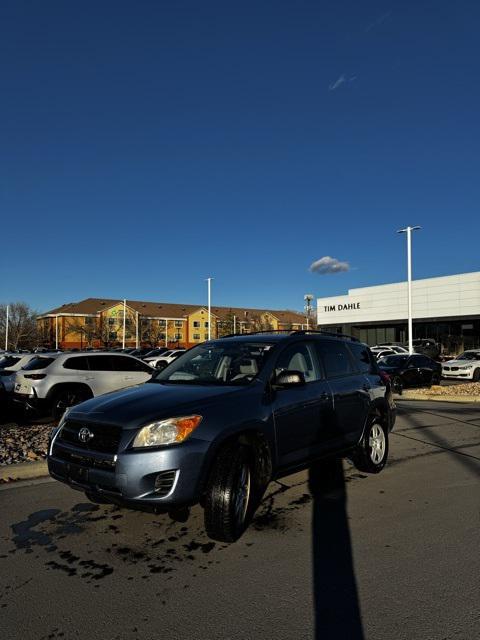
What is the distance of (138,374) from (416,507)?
794 cm

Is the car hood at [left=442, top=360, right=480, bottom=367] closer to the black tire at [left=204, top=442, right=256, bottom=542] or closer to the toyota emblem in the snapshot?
the black tire at [left=204, top=442, right=256, bottom=542]

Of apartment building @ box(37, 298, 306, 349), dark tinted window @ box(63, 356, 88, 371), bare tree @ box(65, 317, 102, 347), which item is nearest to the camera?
dark tinted window @ box(63, 356, 88, 371)

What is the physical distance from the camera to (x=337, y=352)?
607cm

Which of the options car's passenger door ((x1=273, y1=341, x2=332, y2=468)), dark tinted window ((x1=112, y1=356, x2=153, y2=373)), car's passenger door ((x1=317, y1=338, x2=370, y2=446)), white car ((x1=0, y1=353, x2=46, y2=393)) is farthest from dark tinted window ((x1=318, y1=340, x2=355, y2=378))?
white car ((x1=0, y1=353, x2=46, y2=393))

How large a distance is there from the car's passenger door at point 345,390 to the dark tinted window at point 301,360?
0.19m

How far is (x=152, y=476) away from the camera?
3760 mm

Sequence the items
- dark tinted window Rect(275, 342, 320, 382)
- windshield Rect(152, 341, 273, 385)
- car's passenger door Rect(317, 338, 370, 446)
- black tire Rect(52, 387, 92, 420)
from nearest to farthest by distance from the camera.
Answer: windshield Rect(152, 341, 273, 385)
dark tinted window Rect(275, 342, 320, 382)
car's passenger door Rect(317, 338, 370, 446)
black tire Rect(52, 387, 92, 420)

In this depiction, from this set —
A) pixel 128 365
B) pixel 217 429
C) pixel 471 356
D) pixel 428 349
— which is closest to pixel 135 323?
pixel 428 349

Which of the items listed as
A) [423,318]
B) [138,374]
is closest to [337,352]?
[138,374]

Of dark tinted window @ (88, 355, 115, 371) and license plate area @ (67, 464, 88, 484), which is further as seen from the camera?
dark tinted window @ (88, 355, 115, 371)

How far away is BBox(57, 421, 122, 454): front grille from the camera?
3.93 meters

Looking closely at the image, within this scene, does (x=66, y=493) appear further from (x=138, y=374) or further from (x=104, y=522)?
(x=138, y=374)

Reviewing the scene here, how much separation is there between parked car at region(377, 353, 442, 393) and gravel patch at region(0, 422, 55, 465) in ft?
41.1

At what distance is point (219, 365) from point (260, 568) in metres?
2.07
